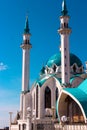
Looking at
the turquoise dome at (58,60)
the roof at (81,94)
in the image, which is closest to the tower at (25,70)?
the turquoise dome at (58,60)

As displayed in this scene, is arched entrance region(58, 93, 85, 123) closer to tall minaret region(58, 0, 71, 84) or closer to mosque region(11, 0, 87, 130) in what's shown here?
mosque region(11, 0, 87, 130)

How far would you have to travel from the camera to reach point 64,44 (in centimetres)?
3719

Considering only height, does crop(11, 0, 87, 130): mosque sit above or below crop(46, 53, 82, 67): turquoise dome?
below

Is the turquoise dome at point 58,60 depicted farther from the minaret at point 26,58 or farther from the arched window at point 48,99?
the arched window at point 48,99

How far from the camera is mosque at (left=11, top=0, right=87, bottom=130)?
104 feet

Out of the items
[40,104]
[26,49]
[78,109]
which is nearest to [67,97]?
[78,109]

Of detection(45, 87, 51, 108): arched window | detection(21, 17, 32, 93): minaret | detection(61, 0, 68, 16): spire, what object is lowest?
detection(45, 87, 51, 108): arched window

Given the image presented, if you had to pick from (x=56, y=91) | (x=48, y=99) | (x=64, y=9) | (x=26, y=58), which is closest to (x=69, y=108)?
(x=56, y=91)

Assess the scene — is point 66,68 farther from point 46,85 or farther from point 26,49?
point 26,49

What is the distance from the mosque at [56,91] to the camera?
3156 centimetres

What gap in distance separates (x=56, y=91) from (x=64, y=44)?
22.1 ft

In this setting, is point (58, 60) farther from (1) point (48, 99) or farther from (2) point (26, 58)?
(1) point (48, 99)

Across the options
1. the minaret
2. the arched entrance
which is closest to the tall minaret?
the arched entrance

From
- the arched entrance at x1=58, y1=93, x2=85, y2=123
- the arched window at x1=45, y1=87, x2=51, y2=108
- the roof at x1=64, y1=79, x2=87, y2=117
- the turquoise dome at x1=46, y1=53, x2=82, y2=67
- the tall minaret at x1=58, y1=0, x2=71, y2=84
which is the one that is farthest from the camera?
the turquoise dome at x1=46, y1=53, x2=82, y2=67
